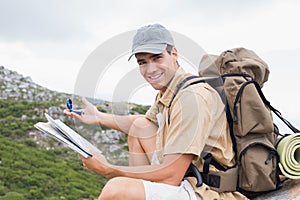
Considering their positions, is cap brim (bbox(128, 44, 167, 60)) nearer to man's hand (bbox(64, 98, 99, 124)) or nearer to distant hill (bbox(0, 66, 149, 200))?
man's hand (bbox(64, 98, 99, 124))

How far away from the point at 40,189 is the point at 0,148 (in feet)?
20.0

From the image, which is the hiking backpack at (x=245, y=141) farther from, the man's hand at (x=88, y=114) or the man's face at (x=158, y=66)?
the man's hand at (x=88, y=114)

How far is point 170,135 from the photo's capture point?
3.59 metres

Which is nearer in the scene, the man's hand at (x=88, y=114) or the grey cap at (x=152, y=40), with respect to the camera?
the grey cap at (x=152, y=40)

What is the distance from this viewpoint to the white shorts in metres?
3.54

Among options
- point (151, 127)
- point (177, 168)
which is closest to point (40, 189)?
point (151, 127)

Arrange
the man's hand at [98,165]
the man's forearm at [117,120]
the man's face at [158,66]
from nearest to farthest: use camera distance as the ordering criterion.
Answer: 1. the man's hand at [98,165]
2. the man's face at [158,66]
3. the man's forearm at [117,120]

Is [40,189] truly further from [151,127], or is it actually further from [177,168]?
[177,168]

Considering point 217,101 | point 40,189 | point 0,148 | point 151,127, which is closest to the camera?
point 217,101

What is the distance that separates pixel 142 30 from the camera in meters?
4.05

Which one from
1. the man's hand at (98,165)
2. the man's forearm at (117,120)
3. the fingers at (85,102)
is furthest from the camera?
the man's forearm at (117,120)

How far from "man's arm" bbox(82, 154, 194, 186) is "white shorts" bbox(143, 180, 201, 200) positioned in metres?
0.05

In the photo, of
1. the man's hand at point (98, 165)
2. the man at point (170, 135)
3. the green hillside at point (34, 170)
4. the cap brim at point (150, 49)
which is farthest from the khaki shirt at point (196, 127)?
the green hillside at point (34, 170)

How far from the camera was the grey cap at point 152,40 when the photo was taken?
3845mm
